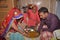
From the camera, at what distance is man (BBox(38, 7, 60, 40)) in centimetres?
135

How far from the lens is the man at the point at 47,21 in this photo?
1.35 metres

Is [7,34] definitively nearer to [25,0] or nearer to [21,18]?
[21,18]

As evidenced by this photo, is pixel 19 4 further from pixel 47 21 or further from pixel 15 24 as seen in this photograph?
pixel 47 21

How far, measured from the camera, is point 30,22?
1.37 meters

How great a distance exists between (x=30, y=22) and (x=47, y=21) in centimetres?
15

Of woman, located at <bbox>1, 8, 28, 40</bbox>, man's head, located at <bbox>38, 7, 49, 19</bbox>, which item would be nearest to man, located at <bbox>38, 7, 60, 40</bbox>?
man's head, located at <bbox>38, 7, 49, 19</bbox>

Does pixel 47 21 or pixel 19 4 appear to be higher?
Result: pixel 19 4

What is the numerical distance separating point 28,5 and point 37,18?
0.45ft

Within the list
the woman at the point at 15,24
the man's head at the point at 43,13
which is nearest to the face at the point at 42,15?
the man's head at the point at 43,13

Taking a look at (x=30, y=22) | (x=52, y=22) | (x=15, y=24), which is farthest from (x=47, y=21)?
(x=15, y=24)

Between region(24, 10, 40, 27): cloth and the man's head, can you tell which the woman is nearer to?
region(24, 10, 40, 27): cloth

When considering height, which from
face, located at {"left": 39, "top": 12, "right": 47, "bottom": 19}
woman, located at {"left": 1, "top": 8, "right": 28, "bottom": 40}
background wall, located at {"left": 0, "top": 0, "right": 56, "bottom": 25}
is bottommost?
woman, located at {"left": 1, "top": 8, "right": 28, "bottom": 40}

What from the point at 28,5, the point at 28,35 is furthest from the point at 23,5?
the point at 28,35

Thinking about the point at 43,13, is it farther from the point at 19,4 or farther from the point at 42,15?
the point at 19,4
